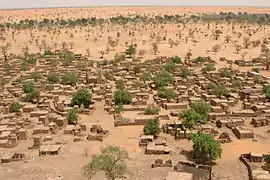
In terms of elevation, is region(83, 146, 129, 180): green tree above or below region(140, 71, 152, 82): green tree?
above

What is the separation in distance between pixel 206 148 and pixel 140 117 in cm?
698

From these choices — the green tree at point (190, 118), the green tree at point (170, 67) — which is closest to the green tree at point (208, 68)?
the green tree at point (170, 67)

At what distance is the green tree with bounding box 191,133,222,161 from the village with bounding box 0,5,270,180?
0.15 feet

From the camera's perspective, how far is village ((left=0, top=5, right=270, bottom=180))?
1955 centimetres

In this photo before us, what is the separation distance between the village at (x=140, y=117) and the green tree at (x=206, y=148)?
0.05 metres

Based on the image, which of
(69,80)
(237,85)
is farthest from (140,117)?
(69,80)

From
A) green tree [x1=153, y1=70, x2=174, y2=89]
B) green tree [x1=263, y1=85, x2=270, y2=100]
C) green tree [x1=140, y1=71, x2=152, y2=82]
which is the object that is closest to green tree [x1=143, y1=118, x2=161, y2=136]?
green tree [x1=263, y1=85, x2=270, y2=100]

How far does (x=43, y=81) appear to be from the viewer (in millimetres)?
36875

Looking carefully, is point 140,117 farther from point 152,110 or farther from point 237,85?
point 237,85

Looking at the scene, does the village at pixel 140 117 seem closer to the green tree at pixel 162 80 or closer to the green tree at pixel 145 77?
Result: the green tree at pixel 162 80

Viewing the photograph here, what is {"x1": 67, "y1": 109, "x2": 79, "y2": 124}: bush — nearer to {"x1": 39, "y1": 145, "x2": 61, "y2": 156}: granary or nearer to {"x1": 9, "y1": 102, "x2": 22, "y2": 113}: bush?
{"x1": 39, "y1": 145, "x2": 61, "y2": 156}: granary

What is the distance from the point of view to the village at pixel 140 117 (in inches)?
770

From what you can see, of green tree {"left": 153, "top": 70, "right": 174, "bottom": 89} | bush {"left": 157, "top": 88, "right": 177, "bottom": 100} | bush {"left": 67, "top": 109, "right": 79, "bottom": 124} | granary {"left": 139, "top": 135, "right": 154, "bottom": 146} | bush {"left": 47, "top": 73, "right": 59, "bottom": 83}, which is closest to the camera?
granary {"left": 139, "top": 135, "right": 154, "bottom": 146}

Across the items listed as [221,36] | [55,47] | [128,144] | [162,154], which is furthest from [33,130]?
[221,36]
